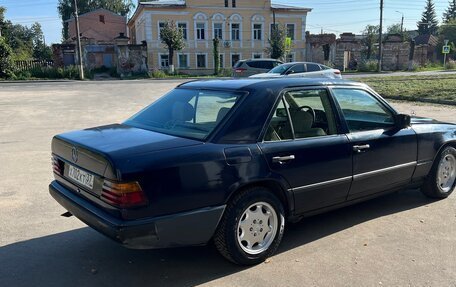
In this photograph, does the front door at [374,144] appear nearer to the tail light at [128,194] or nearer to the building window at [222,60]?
the tail light at [128,194]

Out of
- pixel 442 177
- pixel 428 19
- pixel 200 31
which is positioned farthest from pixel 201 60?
pixel 428 19

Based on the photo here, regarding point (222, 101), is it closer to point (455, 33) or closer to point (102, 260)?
point (102, 260)

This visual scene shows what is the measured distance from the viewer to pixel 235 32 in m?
53.8

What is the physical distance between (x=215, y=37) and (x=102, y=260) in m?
50.5

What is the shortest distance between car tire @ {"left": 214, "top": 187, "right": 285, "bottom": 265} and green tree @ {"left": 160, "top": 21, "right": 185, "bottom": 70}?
44605mm

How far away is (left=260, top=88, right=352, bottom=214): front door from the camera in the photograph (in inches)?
149

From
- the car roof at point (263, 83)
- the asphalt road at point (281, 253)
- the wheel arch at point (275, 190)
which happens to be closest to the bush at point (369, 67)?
the asphalt road at point (281, 253)

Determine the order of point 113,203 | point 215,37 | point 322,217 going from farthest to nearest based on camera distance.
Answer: point 215,37 < point 322,217 < point 113,203

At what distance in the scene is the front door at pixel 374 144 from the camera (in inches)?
171

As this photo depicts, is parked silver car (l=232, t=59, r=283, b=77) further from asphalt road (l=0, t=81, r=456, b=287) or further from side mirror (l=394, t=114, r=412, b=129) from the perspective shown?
side mirror (l=394, t=114, r=412, b=129)

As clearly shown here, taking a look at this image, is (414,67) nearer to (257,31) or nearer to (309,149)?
(257,31)

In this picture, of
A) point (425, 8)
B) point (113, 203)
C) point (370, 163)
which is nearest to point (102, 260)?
point (113, 203)

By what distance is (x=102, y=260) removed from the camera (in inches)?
151

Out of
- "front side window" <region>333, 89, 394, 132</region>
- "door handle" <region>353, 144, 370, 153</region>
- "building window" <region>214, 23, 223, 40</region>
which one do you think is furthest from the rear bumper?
"building window" <region>214, 23, 223, 40</region>
